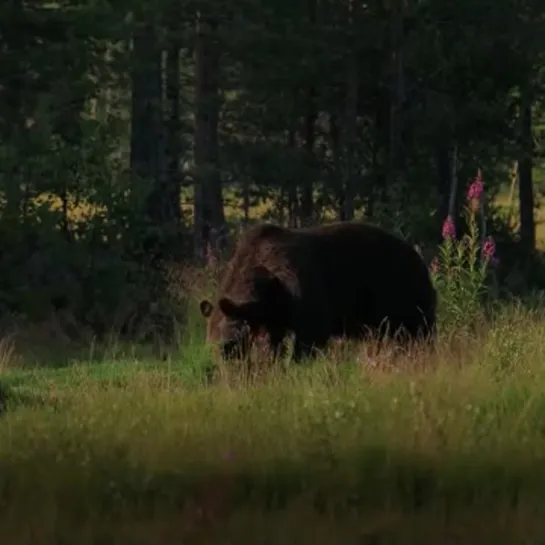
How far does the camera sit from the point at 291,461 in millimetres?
5766

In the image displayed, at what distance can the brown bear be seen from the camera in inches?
387

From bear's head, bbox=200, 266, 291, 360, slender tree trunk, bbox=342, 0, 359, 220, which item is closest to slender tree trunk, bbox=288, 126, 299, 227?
slender tree trunk, bbox=342, 0, 359, 220

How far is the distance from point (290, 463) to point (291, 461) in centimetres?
2

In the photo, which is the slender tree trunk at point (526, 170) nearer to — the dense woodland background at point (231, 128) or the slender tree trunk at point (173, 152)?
the dense woodland background at point (231, 128)

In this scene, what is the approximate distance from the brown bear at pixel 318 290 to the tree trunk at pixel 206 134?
12016 mm

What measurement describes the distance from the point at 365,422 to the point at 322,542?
1.50 metres

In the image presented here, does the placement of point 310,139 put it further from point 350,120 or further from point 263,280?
point 263,280

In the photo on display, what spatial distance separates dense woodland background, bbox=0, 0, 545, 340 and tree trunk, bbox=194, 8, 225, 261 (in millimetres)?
63

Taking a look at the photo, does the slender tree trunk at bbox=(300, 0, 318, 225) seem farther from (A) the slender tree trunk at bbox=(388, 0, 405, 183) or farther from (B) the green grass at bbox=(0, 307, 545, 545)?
(B) the green grass at bbox=(0, 307, 545, 545)

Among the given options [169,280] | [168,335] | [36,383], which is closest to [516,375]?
[36,383]

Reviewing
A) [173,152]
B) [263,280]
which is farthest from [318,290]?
[173,152]

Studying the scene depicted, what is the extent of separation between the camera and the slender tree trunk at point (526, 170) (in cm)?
2842

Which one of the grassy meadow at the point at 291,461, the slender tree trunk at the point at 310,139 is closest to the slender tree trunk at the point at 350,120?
the slender tree trunk at the point at 310,139

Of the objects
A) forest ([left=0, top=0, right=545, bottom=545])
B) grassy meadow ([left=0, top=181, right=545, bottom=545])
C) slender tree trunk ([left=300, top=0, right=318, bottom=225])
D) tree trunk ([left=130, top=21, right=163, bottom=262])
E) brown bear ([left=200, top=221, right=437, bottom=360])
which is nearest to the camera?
grassy meadow ([left=0, top=181, right=545, bottom=545])
